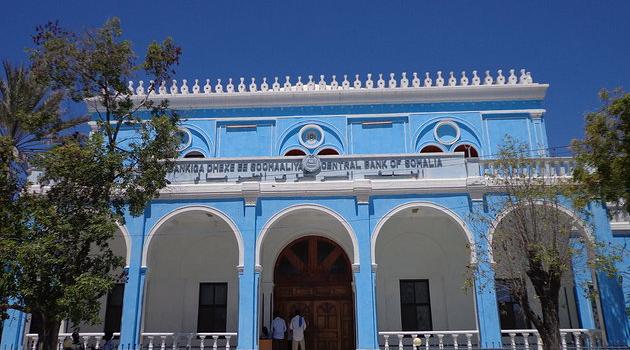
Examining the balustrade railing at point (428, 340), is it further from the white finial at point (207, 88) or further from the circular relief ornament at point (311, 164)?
the white finial at point (207, 88)

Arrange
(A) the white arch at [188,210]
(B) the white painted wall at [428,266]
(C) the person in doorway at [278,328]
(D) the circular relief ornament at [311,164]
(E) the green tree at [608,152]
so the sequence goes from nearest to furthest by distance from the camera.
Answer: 1. (E) the green tree at [608,152]
2. (A) the white arch at [188,210]
3. (C) the person in doorway at [278,328]
4. (D) the circular relief ornament at [311,164]
5. (B) the white painted wall at [428,266]

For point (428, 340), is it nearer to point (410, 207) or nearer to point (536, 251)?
point (410, 207)

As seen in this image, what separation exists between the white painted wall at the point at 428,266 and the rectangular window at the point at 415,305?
15cm

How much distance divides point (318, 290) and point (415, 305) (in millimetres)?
2831

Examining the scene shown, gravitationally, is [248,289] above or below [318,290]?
below

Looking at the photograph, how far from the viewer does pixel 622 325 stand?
42.3ft

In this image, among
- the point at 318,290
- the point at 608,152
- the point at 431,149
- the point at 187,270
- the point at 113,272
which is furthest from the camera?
the point at 431,149

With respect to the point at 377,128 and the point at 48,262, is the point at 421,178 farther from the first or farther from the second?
the point at 48,262

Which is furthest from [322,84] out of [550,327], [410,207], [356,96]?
[550,327]

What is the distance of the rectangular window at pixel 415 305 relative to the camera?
16.0m

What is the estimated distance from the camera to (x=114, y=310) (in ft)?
53.3

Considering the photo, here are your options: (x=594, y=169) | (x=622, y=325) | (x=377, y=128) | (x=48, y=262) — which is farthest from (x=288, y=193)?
(x=622, y=325)

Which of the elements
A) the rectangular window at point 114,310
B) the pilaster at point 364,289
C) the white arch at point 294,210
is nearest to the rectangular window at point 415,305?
the pilaster at point 364,289

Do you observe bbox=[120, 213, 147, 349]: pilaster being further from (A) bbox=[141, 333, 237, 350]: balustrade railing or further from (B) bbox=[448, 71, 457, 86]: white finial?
(B) bbox=[448, 71, 457, 86]: white finial
